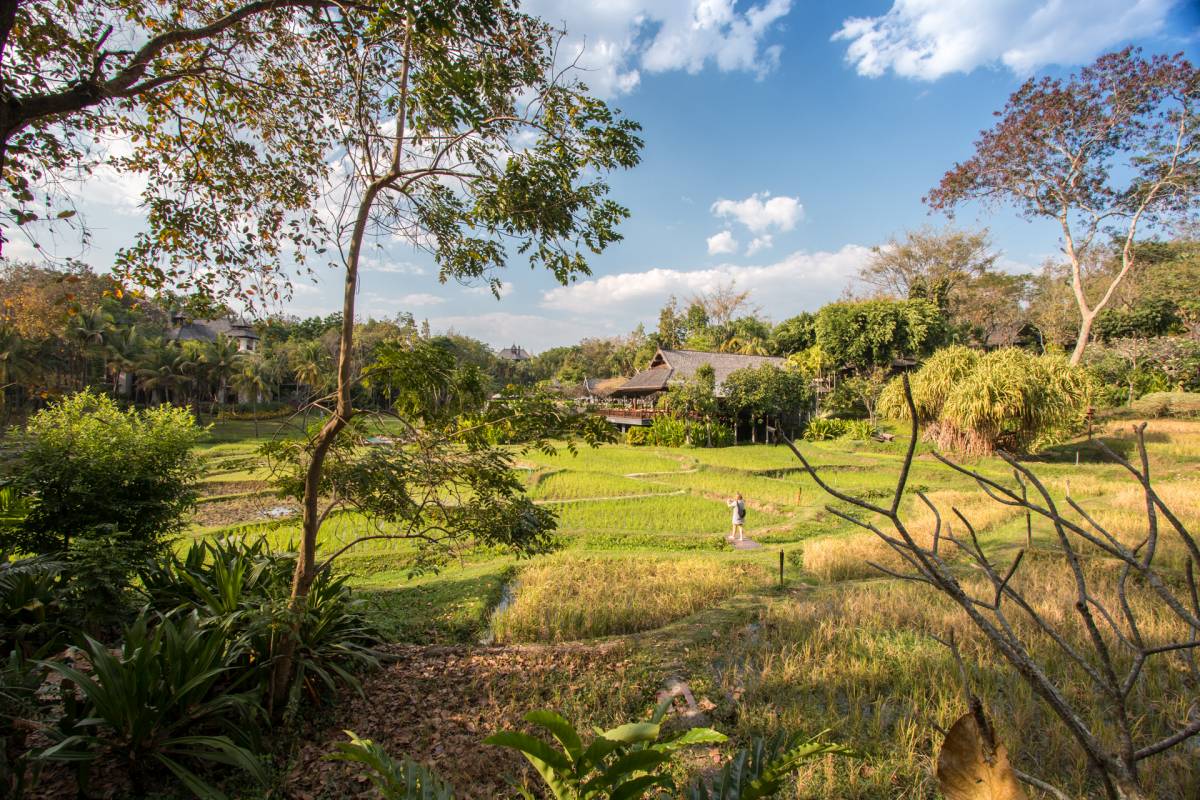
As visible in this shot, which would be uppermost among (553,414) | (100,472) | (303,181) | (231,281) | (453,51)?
(453,51)

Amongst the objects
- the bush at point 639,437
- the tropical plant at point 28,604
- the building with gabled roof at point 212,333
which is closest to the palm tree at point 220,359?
the building with gabled roof at point 212,333

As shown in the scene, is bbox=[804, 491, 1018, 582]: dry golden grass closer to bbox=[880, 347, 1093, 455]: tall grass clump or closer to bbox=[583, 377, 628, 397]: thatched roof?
bbox=[880, 347, 1093, 455]: tall grass clump

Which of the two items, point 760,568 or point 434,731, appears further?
point 760,568

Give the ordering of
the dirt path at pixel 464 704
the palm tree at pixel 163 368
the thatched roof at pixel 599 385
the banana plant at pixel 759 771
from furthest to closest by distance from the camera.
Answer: the thatched roof at pixel 599 385 → the palm tree at pixel 163 368 → the dirt path at pixel 464 704 → the banana plant at pixel 759 771

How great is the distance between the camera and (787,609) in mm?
6535

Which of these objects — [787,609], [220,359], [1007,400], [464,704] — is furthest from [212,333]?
[1007,400]

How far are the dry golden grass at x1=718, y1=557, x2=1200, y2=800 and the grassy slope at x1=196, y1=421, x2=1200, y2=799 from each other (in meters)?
0.02

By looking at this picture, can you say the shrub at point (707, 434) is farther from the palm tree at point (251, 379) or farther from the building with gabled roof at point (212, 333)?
the building with gabled roof at point (212, 333)

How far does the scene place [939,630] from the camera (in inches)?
225

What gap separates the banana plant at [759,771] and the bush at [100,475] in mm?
5681

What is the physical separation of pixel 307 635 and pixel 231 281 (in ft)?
11.3

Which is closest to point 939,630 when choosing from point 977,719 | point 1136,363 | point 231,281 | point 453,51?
point 977,719

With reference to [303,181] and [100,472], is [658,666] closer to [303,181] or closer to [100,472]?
[303,181]

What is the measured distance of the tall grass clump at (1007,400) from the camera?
17531 mm
